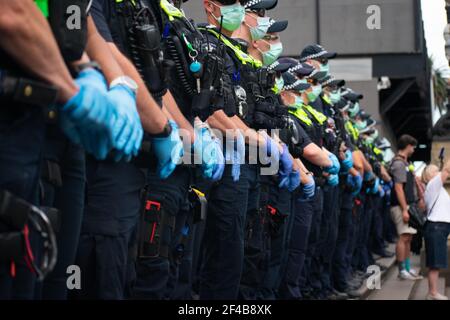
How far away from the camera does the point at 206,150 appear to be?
4.20m

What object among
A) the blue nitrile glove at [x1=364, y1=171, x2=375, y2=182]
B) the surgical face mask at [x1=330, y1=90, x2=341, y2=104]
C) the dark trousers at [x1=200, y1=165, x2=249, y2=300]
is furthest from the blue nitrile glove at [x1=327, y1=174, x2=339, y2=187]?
the dark trousers at [x1=200, y1=165, x2=249, y2=300]

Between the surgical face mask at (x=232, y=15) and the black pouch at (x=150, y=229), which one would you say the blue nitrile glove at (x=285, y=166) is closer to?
the surgical face mask at (x=232, y=15)

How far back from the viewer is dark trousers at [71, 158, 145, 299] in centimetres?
313

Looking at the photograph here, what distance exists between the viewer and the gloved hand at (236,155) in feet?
16.8

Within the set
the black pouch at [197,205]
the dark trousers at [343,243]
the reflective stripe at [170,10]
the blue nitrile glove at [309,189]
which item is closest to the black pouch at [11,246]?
the reflective stripe at [170,10]

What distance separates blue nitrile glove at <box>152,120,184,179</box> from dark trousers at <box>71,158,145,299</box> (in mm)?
170

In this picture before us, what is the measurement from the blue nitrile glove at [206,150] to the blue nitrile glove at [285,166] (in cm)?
218

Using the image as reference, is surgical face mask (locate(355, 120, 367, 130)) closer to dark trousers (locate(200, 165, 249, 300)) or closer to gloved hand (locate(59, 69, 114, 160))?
dark trousers (locate(200, 165, 249, 300))

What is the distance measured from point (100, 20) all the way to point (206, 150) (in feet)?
3.82

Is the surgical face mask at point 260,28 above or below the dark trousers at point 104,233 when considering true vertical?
above

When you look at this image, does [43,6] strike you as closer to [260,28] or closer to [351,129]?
[260,28]

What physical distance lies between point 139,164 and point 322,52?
6789 mm
